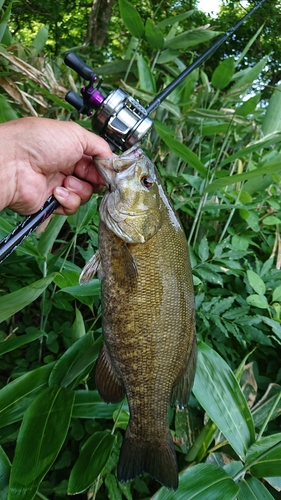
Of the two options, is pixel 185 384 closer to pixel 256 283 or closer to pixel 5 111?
pixel 256 283

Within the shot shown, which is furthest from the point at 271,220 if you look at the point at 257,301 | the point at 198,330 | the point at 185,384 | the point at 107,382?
the point at 107,382

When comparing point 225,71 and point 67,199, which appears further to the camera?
point 225,71

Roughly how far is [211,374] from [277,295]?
62 centimetres

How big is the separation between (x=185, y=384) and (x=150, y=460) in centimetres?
25

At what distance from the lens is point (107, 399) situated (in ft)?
4.43

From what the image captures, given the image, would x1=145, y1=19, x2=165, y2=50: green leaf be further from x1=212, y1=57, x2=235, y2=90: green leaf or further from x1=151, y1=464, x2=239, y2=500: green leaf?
x1=151, y1=464, x2=239, y2=500: green leaf

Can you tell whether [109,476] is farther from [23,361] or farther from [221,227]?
[221,227]

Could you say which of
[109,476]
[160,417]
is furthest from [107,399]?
[109,476]

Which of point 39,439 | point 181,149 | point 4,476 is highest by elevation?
point 181,149

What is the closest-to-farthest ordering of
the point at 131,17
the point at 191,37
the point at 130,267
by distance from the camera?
the point at 130,267
the point at 131,17
the point at 191,37

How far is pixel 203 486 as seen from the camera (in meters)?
1.50

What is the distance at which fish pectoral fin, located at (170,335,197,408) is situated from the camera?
1359mm

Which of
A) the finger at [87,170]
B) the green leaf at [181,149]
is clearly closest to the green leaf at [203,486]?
the finger at [87,170]

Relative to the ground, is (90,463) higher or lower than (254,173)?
lower
